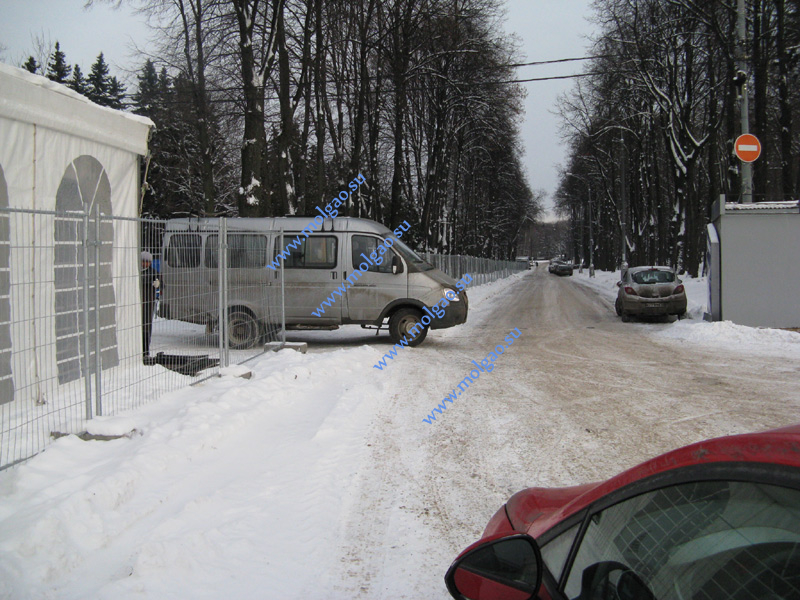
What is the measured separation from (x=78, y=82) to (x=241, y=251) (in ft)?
123

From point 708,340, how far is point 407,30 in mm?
18019

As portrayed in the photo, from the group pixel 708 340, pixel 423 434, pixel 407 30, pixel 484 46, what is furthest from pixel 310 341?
pixel 484 46

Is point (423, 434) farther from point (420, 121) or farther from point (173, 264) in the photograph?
point (420, 121)

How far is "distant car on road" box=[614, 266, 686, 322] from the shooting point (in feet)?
55.7

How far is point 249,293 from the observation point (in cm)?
1012

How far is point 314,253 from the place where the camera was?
40.9 feet

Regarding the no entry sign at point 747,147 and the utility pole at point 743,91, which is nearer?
the no entry sign at point 747,147

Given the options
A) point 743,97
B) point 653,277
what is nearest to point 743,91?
point 743,97

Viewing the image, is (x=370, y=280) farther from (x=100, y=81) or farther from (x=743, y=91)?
(x=100, y=81)

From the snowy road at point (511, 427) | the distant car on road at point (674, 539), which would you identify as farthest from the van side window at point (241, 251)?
the distant car on road at point (674, 539)

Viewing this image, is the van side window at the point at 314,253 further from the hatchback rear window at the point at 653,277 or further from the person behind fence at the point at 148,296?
the hatchback rear window at the point at 653,277

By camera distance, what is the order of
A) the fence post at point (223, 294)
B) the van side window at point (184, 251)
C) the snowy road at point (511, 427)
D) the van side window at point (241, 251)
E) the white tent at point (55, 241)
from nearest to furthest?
1. the snowy road at point (511, 427)
2. the white tent at point (55, 241)
3. the van side window at point (184, 251)
4. the fence post at point (223, 294)
5. the van side window at point (241, 251)

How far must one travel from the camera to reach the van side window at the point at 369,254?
40.4ft

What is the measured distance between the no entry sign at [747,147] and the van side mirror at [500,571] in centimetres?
1598
